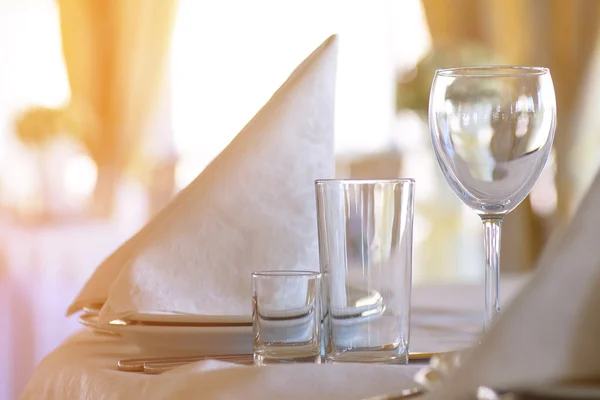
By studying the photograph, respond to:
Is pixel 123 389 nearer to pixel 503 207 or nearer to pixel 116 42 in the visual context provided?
pixel 503 207

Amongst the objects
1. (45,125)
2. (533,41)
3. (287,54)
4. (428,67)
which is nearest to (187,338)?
(428,67)

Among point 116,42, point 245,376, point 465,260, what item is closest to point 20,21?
point 116,42

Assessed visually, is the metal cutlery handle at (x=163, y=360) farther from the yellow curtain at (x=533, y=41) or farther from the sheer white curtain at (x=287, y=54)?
the sheer white curtain at (x=287, y=54)

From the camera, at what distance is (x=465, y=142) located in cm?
65

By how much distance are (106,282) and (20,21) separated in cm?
433

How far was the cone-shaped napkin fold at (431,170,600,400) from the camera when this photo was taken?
393 millimetres

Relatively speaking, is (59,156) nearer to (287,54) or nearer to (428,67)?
(287,54)

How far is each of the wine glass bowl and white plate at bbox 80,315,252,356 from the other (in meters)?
0.23

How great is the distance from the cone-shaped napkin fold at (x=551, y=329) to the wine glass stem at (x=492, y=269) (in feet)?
0.66

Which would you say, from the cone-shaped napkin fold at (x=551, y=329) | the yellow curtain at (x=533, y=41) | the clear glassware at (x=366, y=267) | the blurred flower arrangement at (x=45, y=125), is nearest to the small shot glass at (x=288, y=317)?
the clear glassware at (x=366, y=267)

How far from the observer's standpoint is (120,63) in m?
5.04

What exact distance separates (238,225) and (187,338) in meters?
0.11

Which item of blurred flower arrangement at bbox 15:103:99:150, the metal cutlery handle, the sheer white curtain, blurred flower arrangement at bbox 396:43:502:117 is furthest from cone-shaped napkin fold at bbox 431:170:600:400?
the sheer white curtain

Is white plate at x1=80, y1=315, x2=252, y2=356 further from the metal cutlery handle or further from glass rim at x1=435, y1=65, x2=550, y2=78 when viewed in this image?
Result: glass rim at x1=435, y1=65, x2=550, y2=78
